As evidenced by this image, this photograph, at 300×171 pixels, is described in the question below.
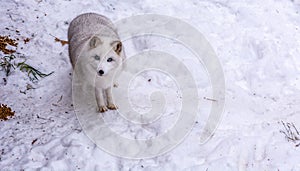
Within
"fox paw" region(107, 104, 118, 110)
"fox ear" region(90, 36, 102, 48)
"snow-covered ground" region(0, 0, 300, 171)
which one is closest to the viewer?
"snow-covered ground" region(0, 0, 300, 171)

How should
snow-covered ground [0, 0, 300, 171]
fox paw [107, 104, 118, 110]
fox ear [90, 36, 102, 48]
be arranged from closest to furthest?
1. snow-covered ground [0, 0, 300, 171]
2. fox ear [90, 36, 102, 48]
3. fox paw [107, 104, 118, 110]

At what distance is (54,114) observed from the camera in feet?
16.8

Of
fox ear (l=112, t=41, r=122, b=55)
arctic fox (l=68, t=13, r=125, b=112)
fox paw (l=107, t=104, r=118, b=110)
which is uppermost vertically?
fox ear (l=112, t=41, r=122, b=55)

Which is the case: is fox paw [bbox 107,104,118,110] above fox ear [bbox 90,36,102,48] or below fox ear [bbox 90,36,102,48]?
below

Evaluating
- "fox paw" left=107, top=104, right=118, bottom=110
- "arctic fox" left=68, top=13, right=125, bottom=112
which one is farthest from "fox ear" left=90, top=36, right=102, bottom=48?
"fox paw" left=107, top=104, right=118, bottom=110

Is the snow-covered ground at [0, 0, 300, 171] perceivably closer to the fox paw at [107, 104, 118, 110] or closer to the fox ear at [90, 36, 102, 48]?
the fox paw at [107, 104, 118, 110]

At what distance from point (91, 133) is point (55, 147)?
0.52 metres

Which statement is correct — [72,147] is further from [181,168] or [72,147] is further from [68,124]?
[181,168]

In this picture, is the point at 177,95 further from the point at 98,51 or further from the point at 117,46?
the point at 98,51

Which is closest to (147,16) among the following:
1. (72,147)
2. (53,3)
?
(53,3)

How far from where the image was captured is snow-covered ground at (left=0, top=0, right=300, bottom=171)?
4.40 meters

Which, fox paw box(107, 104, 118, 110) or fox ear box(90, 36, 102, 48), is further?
fox paw box(107, 104, 118, 110)

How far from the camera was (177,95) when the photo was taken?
561cm

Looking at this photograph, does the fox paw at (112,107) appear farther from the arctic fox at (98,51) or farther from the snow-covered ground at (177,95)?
the snow-covered ground at (177,95)
